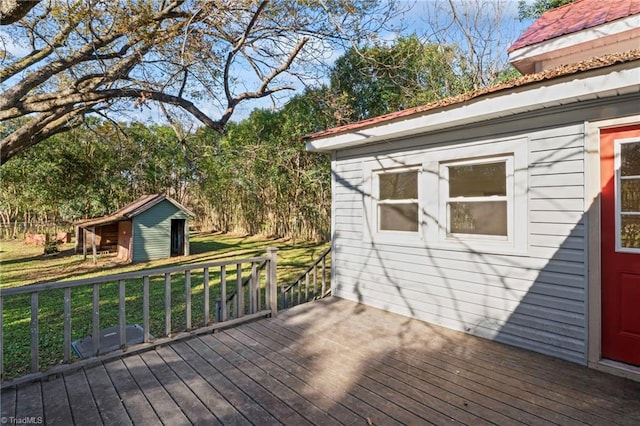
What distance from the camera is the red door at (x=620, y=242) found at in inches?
110

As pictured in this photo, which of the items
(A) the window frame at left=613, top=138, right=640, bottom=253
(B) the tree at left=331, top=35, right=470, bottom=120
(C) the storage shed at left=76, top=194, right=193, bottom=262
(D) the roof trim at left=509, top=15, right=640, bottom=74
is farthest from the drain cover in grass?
(C) the storage shed at left=76, top=194, right=193, bottom=262

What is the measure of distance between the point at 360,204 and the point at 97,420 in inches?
151

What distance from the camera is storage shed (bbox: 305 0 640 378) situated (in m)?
2.87

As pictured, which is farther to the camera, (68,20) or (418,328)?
(68,20)

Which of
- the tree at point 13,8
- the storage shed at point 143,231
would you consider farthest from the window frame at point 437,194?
the storage shed at point 143,231

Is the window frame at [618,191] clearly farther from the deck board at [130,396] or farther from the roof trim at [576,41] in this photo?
the deck board at [130,396]

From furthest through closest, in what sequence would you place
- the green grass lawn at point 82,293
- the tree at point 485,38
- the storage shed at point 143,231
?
the storage shed at point 143,231 < the tree at point 485,38 < the green grass lawn at point 82,293

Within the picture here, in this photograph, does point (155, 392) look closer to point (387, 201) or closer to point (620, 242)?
point (387, 201)

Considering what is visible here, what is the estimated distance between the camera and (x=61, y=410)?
2.32 m

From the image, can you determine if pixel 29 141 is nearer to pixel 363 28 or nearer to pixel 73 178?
pixel 363 28

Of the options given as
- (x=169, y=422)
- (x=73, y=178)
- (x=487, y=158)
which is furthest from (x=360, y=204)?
(x=73, y=178)

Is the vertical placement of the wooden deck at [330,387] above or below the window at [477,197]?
below

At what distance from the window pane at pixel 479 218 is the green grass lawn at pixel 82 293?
3.64 metres

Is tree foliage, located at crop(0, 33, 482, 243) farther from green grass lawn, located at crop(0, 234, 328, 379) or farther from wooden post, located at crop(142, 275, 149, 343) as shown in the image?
wooden post, located at crop(142, 275, 149, 343)
